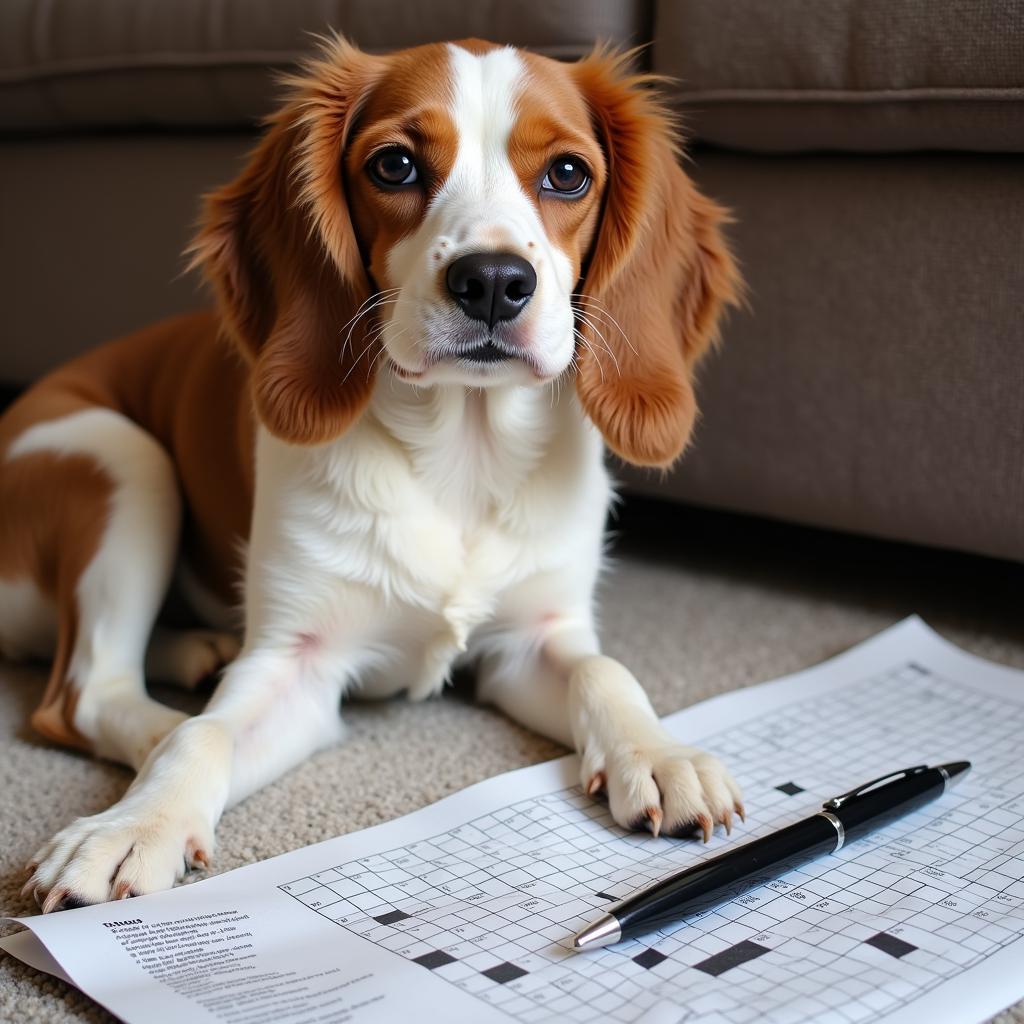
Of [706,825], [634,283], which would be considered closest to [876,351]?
[634,283]

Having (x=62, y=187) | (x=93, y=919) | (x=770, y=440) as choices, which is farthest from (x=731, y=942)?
(x=62, y=187)

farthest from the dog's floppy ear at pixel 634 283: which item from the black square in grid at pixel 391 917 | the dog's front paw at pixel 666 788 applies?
the black square in grid at pixel 391 917

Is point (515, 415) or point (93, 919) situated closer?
point (93, 919)

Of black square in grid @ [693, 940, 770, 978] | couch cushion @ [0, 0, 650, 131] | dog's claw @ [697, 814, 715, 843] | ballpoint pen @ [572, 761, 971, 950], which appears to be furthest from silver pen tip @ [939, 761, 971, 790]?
couch cushion @ [0, 0, 650, 131]

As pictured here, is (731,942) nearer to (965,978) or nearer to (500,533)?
(965,978)

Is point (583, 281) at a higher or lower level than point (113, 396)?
higher

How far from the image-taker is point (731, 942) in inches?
38.5

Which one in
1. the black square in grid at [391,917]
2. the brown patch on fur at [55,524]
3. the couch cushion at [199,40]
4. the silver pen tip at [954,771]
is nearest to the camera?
the black square in grid at [391,917]

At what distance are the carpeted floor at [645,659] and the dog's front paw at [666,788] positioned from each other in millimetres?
195

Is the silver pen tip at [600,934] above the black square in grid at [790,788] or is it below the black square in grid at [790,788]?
above

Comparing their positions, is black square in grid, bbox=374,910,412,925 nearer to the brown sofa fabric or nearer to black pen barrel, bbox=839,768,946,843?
black pen barrel, bbox=839,768,946,843

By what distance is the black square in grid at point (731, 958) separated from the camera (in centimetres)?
94

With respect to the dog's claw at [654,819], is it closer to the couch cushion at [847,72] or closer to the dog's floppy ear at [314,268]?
the dog's floppy ear at [314,268]

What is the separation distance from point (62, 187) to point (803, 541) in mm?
1759
